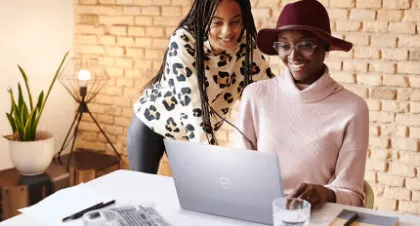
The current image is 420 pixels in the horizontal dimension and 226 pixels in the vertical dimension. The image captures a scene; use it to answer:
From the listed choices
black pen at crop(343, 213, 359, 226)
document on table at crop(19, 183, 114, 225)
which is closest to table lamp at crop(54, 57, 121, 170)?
document on table at crop(19, 183, 114, 225)

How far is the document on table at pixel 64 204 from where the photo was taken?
1490mm

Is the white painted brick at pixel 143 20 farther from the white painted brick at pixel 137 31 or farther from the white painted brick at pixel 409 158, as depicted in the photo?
the white painted brick at pixel 409 158

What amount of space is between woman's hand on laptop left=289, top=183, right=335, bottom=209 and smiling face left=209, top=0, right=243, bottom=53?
776mm

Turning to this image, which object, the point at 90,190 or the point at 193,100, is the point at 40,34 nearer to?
the point at 193,100

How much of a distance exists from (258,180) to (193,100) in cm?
89

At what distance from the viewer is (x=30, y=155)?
323cm

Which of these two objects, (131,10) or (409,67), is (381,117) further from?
(131,10)

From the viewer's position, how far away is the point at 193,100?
2.20 m

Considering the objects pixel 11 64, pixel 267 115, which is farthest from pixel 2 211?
pixel 267 115

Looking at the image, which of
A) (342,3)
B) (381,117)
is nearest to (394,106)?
(381,117)

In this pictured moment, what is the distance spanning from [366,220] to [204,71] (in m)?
1.03

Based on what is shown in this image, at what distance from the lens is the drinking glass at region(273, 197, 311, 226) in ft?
4.24

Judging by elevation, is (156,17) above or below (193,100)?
above

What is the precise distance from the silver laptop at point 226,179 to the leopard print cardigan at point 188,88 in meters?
0.70
